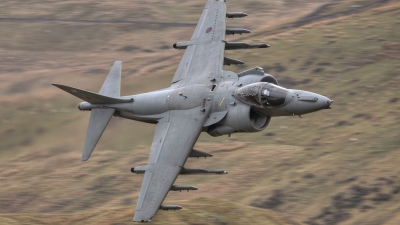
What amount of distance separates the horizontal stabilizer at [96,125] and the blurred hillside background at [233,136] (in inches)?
160

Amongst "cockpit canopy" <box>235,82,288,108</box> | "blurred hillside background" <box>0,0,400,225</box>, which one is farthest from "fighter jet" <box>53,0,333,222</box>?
"blurred hillside background" <box>0,0,400,225</box>

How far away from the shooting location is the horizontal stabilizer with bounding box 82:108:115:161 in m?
38.8

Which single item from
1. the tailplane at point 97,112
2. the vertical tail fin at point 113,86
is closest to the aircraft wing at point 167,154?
the tailplane at point 97,112

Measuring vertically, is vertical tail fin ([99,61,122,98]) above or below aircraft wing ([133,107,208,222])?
above

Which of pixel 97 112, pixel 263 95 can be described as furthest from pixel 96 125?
pixel 263 95

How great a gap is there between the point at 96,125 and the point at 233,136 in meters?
22.3

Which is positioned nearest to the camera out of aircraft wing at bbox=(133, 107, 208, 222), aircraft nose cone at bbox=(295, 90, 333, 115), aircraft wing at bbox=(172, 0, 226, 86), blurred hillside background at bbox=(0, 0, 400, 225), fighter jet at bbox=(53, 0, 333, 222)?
aircraft nose cone at bbox=(295, 90, 333, 115)

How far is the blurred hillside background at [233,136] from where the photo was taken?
50.1 m

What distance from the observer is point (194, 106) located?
3672 cm

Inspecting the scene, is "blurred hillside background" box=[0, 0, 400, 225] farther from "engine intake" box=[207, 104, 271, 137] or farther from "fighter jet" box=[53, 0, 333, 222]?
"engine intake" box=[207, 104, 271, 137]

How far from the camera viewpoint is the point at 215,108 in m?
35.9

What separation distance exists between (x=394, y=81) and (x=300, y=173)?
14884 mm

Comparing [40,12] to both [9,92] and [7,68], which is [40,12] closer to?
[7,68]

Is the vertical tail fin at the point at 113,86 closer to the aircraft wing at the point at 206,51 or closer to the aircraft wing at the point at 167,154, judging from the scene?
the aircraft wing at the point at 206,51
